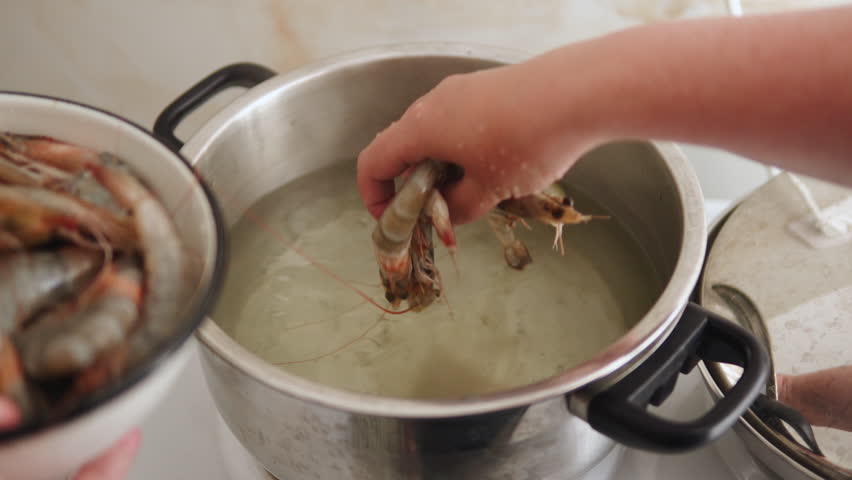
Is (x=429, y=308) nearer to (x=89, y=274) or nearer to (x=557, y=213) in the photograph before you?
(x=557, y=213)

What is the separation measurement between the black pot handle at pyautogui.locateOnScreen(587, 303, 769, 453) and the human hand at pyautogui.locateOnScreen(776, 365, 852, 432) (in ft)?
0.48

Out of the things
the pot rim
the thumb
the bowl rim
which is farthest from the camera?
the thumb

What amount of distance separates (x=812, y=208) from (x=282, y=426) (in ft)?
2.05

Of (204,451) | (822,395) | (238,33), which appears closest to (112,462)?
(204,451)

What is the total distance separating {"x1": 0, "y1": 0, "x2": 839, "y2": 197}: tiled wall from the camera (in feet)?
2.91

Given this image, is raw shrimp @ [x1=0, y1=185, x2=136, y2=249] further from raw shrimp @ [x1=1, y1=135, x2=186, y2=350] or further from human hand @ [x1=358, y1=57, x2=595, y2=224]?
human hand @ [x1=358, y1=57, x2=595, y2=224]

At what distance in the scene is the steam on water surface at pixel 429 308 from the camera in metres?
0.62

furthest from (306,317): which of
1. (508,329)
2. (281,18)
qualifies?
(281,18)

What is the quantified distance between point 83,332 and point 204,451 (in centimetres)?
38

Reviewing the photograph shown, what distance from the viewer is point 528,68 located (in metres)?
0.45

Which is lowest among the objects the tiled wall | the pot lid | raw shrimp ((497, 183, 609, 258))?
the pot lid

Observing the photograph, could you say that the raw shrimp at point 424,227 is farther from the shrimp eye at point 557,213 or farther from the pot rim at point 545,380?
the pot rim at point 545,380

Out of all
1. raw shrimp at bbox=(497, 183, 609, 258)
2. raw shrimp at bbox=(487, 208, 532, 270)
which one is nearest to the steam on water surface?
raw shrimp at bbox=(487, 208, 532, 270)

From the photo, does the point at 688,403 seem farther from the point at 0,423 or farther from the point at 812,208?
the point at 0,423
